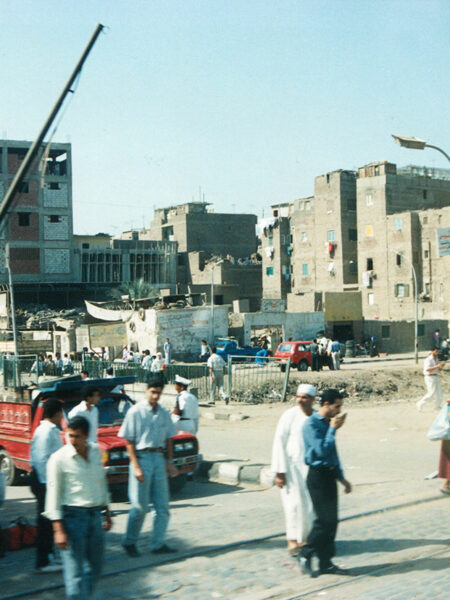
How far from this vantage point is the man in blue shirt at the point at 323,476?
246 inches

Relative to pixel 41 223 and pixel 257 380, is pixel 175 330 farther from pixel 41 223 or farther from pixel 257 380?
pixel 41 223

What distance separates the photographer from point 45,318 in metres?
61.1

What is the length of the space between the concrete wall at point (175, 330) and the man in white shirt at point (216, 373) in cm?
1759

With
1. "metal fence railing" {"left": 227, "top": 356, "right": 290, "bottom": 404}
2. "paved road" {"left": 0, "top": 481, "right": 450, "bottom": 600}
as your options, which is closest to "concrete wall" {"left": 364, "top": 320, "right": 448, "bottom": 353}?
"metal fence railing" {"left": 227, "top": 356, "right": 290, "bottom": 404}

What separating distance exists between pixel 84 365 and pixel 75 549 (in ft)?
77.6

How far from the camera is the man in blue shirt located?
6238 millimetres

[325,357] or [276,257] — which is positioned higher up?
[276,257]

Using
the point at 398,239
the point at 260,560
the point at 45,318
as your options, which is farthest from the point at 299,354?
the point at 260,560

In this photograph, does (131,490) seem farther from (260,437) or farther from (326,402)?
(260,437)

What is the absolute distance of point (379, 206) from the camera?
221ft

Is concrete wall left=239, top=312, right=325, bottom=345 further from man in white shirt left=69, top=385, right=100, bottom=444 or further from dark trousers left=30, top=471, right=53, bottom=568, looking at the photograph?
dark trousers left=30, top=471, right=53, bottom=568

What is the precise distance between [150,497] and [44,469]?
1.05 metres

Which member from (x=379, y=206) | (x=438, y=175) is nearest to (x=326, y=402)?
(x=379, y=206)

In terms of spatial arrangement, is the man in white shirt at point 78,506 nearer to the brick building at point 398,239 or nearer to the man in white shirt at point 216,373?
the man in white shirt at point 216,373
